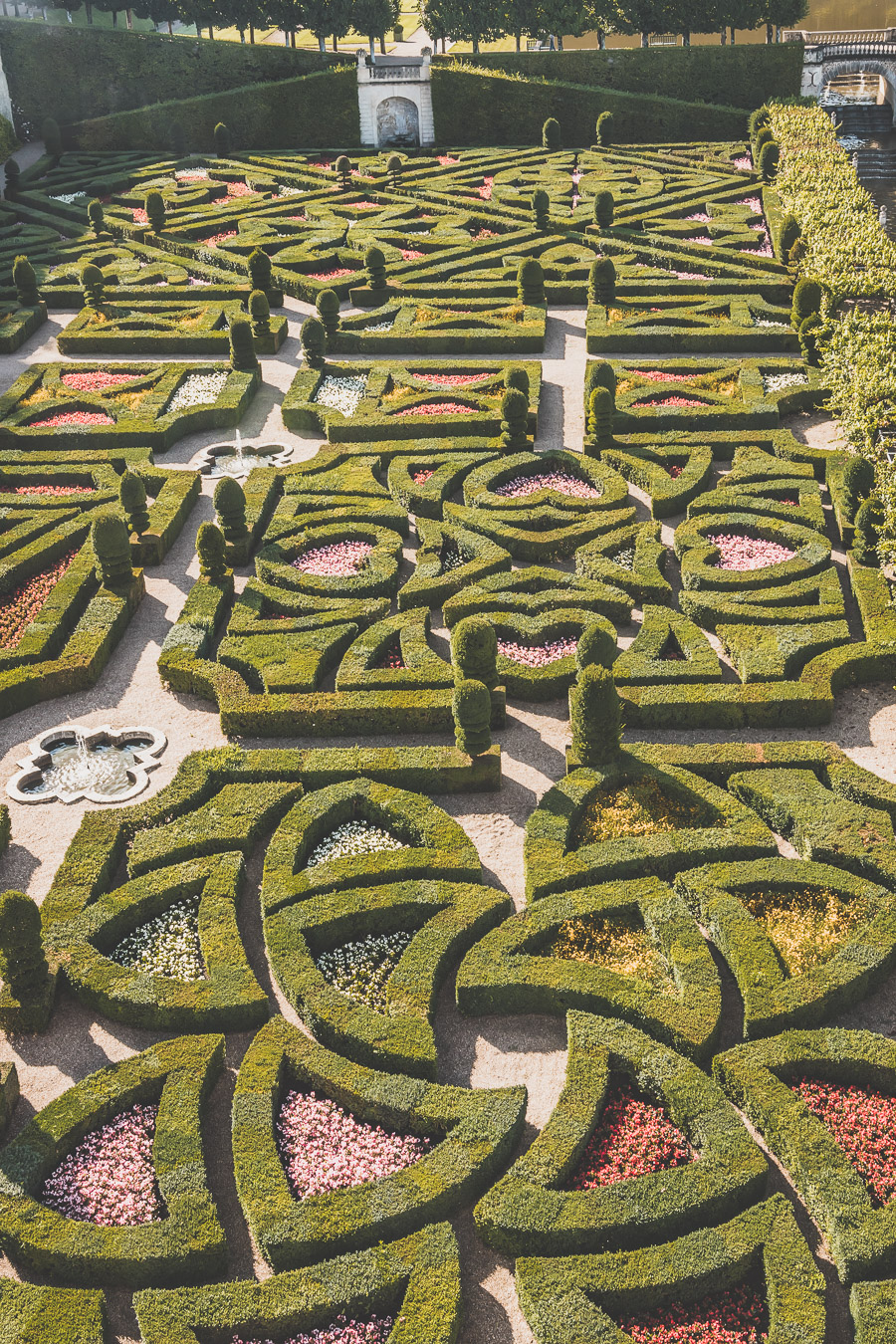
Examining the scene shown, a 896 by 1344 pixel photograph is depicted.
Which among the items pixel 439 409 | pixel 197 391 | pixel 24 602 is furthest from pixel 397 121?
pixel 24 602

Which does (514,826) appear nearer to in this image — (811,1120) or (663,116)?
(811,1120)

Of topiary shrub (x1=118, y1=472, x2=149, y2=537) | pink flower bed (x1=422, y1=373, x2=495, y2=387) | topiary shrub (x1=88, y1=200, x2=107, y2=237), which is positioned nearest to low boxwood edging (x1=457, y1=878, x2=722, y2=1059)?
topiary shrub (x1=118, y1=472, x2=149, y2=537)

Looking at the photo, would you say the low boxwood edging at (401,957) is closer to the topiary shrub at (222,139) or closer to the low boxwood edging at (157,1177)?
the low boxwood edging at (157,1177)

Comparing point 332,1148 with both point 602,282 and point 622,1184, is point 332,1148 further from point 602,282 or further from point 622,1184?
point 602,282

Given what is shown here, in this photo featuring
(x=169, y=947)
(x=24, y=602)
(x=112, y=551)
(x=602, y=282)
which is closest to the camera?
(x=169, y=947)

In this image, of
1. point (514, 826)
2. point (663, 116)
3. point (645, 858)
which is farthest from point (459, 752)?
point (663, 116)
